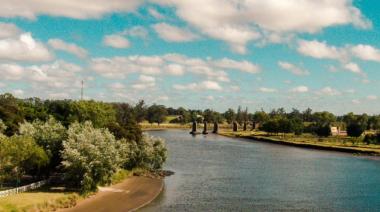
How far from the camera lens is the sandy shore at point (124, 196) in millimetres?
68188

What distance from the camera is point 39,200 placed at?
64.0m

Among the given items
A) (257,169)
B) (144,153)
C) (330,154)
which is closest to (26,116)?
(144,153)

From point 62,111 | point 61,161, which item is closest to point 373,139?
point 62,111

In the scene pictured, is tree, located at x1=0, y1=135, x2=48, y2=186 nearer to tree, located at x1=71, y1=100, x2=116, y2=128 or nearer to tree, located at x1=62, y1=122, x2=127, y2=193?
tree, located at x1=62, y1=122, x2=127, y2=193

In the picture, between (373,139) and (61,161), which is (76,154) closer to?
(61,161)

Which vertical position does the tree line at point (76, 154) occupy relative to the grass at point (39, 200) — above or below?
above

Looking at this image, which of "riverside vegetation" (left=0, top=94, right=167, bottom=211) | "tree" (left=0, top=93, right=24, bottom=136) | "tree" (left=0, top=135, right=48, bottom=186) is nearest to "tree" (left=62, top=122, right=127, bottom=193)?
"riverside vegetation" (left=0, top=94, right=167, bottom=211)

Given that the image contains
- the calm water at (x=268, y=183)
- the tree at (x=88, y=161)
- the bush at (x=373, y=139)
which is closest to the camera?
the tree at (x=88, y=161)

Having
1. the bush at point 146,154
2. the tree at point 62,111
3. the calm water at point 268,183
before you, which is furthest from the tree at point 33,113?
the bush at point 146,154

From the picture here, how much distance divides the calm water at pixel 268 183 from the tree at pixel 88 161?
31.4 feet

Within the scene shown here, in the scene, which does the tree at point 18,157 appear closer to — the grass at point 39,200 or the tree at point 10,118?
the grass at point 39,200

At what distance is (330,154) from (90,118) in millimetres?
82072

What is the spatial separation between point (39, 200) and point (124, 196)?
16.0 m

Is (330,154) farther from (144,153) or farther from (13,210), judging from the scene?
(13,210)
